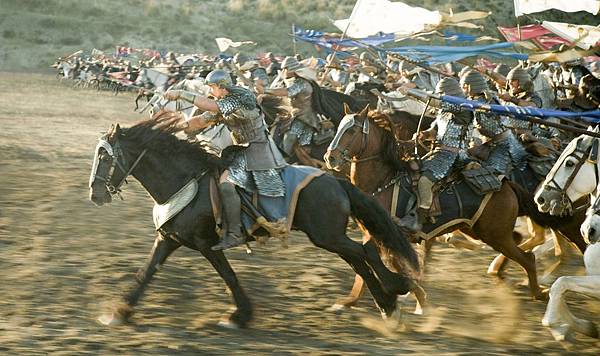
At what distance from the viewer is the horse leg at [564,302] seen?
6.94m

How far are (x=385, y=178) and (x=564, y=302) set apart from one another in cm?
212

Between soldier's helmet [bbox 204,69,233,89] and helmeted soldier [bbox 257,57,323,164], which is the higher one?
soldier's helmet [bbox 204,69,233,89]

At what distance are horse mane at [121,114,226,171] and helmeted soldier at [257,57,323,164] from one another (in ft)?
15.5

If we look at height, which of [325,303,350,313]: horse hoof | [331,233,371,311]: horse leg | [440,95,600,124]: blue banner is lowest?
[325,303,350,313]: horse hoof

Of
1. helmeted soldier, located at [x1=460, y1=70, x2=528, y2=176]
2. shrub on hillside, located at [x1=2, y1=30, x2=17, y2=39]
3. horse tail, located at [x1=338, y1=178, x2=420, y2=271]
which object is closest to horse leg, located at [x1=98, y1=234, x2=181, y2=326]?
horse tail, located at [x1=338, y1=178, x2=420, y2=271]

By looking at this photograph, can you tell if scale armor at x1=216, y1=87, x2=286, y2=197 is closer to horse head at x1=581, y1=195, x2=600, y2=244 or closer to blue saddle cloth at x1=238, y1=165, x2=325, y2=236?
blue saddle cloth at x1=238, y1=165, x2=325, y2=236

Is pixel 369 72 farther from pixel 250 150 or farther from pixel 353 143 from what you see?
pixel 250 150

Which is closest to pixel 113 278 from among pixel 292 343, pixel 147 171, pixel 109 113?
pixel 147 171

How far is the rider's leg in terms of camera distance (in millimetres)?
7480

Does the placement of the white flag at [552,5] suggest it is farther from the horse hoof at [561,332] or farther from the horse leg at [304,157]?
the horse hoof at [561,332]

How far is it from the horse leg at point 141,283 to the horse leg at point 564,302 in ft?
9.08

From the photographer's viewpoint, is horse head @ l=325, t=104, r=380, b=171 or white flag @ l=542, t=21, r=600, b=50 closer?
white flag @ l=542, t=21, r=600, b=50

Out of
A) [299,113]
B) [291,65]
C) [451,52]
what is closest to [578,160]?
[451,52]

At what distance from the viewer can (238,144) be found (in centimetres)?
782
